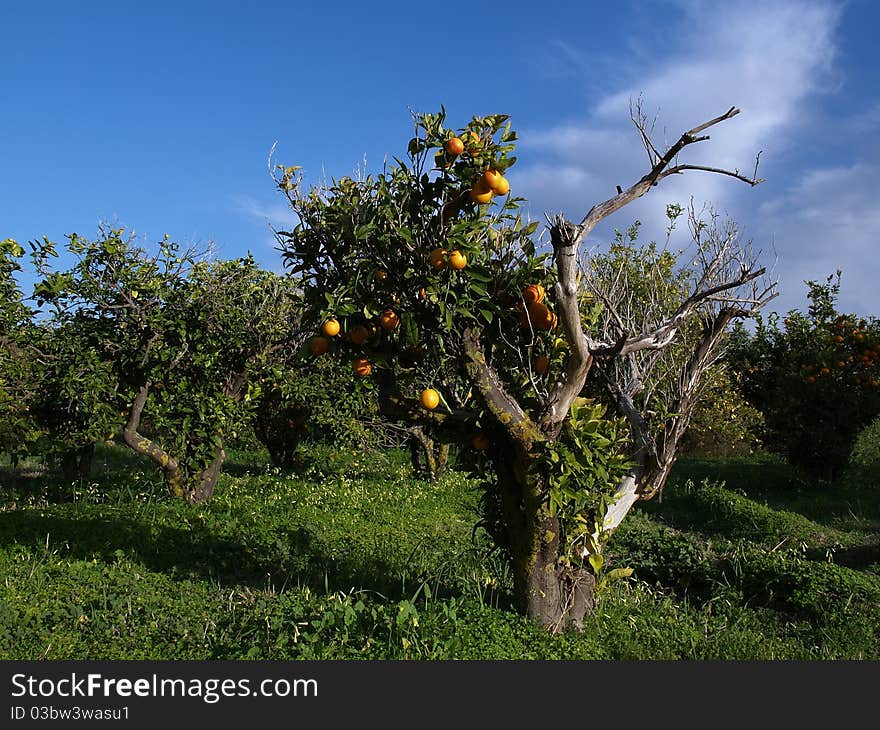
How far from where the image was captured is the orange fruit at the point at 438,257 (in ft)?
16.6

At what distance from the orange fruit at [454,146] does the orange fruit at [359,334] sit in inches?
53.8

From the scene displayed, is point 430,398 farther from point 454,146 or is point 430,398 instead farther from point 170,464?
point 170,464

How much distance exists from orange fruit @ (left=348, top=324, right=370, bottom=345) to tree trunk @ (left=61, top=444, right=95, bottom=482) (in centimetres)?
993

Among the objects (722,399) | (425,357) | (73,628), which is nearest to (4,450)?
(73,628)

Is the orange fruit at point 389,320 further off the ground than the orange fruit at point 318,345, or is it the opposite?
the orange fruit at point 389,320

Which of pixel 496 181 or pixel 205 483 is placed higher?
pixel 496 181

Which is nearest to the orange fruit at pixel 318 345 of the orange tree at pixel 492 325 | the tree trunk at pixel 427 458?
the orange tree at pixel 492 325

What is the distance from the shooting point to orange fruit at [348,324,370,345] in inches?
214

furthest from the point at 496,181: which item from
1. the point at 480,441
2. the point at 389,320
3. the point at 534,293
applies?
the point at 480,441

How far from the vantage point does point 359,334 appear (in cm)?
544

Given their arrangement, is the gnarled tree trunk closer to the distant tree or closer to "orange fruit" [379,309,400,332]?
the distant tree

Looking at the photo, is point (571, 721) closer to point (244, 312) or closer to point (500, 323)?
point (500, 323)

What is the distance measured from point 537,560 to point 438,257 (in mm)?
2443

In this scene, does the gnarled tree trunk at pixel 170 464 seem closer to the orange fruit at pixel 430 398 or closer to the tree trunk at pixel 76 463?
the tree trunk at pixel 76 463
